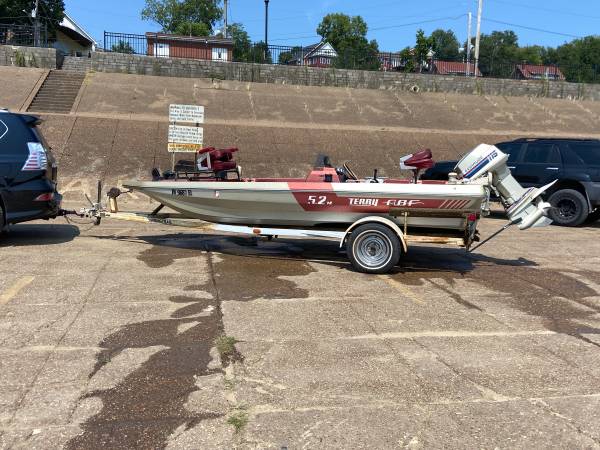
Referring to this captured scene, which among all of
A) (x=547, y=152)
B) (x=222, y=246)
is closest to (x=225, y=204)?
(x=222, y=246)

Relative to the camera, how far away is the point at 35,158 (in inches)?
335

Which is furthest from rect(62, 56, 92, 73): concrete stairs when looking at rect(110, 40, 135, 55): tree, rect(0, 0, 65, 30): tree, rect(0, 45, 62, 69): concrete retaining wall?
rect(0, 0, 65, 30): tree

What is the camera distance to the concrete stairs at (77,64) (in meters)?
22.9

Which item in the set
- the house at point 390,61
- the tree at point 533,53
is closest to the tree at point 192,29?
the house at point 390,61

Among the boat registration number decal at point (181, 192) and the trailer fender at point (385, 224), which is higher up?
the boat registration number decal at point (181, 192)

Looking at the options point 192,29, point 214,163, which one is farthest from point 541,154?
point 192,29

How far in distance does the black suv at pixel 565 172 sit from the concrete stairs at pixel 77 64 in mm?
17553

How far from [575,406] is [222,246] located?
250 inches

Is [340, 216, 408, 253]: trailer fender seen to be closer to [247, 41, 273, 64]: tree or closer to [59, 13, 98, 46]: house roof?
[247, 41, 273, 64]: tree

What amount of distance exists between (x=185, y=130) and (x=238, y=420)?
11.6 meters

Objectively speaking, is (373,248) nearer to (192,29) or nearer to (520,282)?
(520,282)

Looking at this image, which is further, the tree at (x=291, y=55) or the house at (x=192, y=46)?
the house at (x=192, y=46)

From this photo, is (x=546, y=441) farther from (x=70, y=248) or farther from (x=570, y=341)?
(x=70, y=248)

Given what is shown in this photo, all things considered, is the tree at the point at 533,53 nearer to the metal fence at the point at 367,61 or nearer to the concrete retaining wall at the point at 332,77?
the metal fence at the point at 367,61
